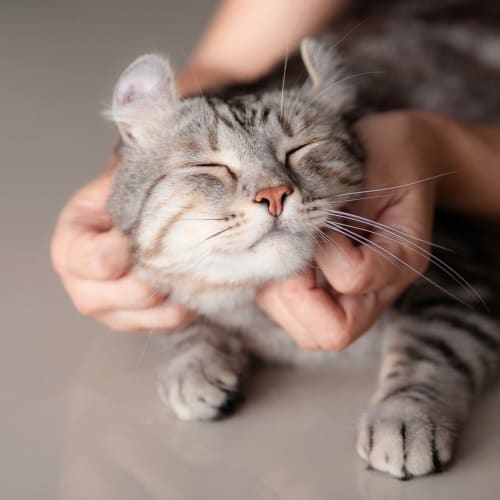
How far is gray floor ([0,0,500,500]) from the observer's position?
3.12ft

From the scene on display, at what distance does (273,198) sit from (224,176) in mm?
91

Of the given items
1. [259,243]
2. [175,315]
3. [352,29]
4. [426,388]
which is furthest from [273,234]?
[352,29]

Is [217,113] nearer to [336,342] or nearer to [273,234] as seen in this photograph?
[273,234]

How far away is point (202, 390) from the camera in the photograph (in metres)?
1.08

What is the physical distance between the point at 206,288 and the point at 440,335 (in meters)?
0.40

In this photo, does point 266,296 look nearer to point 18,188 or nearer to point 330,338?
point 330,338

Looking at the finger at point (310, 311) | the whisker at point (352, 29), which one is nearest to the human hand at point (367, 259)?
the finger at point (310, 311)

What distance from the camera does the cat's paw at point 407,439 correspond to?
3.09 feet

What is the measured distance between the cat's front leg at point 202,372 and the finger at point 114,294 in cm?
12

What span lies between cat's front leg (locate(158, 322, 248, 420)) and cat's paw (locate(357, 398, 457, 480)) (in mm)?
201

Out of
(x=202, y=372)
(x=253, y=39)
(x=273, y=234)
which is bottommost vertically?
(x=202, y=372)

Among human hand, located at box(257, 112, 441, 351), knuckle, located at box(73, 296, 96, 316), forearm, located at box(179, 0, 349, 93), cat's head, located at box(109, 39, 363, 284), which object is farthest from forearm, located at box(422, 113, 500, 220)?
knuckle, located at box(73, 296, 96, 316)

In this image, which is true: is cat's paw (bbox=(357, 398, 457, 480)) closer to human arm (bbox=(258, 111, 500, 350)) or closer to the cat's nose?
human arm (bbox=(258, 111, 500, 350))

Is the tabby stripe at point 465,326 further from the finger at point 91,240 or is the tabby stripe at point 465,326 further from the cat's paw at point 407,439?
the finger at point 91,240
